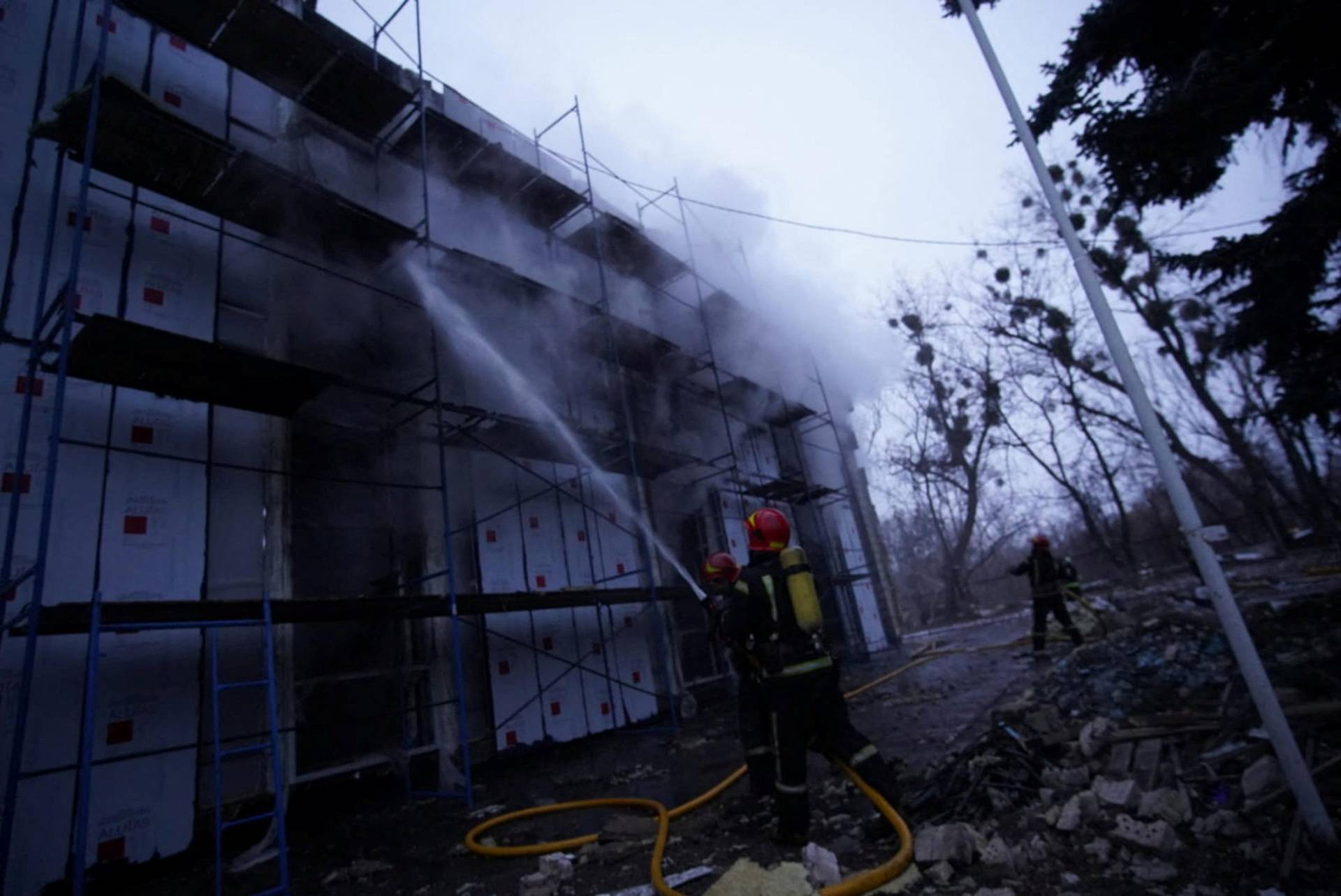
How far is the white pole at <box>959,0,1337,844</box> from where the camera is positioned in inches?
110

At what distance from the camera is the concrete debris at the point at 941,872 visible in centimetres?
286

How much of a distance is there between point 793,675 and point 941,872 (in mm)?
1156

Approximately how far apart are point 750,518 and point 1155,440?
2389mm

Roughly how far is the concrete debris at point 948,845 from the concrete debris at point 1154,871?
65 centimetres

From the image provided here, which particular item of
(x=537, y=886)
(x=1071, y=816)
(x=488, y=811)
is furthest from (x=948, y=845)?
(x=488, y=811)

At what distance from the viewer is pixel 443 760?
6.66 m

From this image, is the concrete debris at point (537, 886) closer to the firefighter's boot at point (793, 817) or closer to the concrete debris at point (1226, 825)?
the firefighter's boot at point (793, 817)

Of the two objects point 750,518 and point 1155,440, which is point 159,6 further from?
point 1155,440

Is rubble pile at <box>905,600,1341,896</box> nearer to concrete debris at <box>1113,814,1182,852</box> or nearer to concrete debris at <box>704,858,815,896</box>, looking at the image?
concrete debris at <box>1113,814,1182,852</box>

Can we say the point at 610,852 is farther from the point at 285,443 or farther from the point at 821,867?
the point at 285,443

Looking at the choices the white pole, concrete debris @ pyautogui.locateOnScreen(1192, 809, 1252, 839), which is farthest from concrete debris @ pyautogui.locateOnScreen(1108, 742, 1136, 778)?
the white pole

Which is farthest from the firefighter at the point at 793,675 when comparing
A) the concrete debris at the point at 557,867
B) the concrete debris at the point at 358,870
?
the concrete debris at the point at 358,870

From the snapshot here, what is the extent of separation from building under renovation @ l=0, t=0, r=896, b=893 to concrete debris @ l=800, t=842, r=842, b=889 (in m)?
3.31

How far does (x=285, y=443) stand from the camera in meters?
6.43
